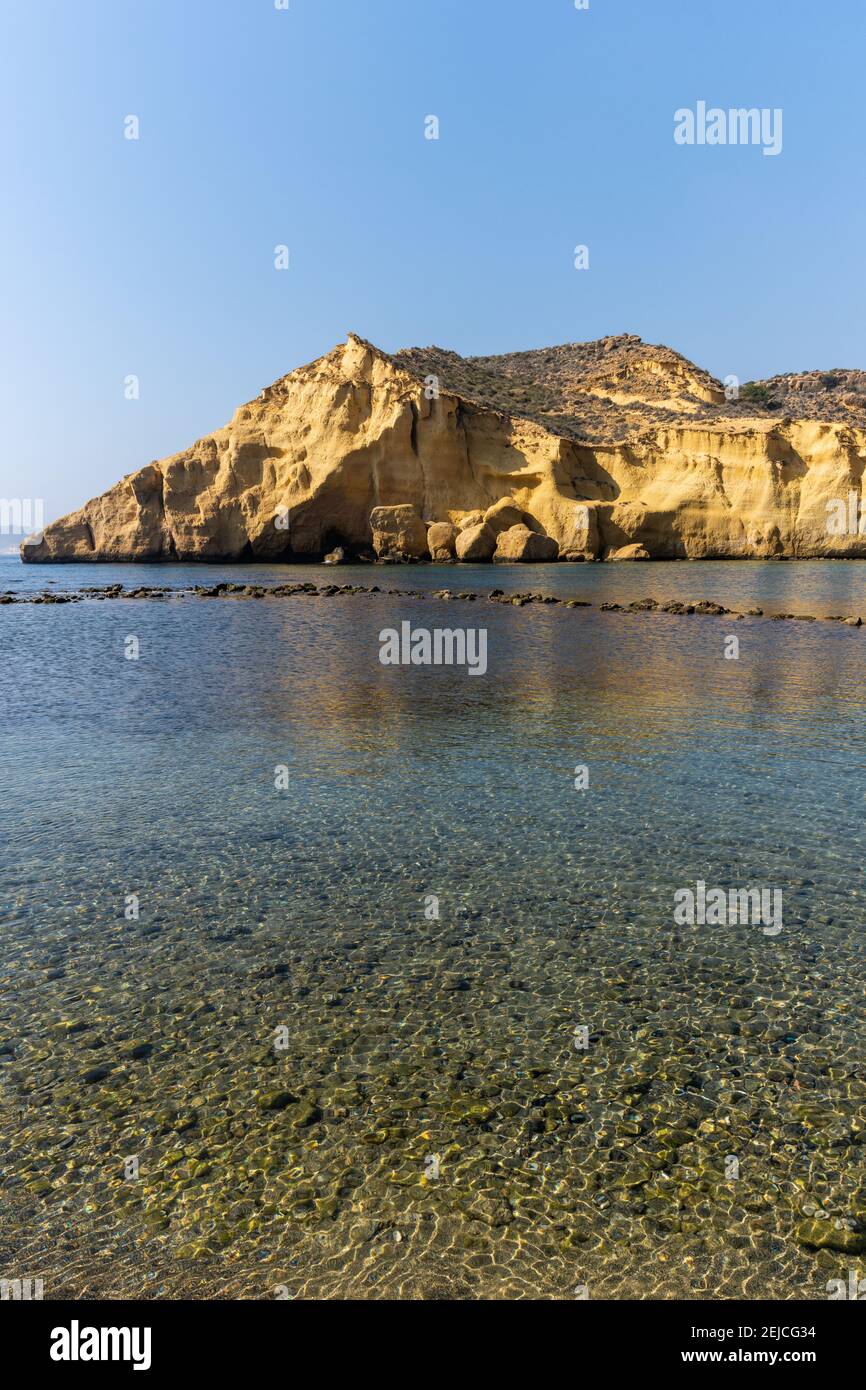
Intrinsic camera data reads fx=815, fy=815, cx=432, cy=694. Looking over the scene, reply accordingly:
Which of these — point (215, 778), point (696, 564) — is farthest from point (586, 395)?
point (215, 778)

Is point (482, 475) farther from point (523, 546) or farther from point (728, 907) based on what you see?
point (728, 907)

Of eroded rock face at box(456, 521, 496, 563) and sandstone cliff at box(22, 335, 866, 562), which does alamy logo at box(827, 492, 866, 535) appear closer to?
sandstone cliff at box(22, 335, 866, 562)

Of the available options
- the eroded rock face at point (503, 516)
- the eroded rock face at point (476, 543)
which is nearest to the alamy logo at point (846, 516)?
the eroded rock face at point (503, 516)

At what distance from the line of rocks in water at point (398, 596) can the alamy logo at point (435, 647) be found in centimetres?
1054

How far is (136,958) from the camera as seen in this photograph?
7906 millimetres

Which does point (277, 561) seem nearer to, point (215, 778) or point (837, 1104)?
point (215, 778)

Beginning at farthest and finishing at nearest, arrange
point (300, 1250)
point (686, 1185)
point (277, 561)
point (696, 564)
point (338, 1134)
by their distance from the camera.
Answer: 1. point (277, 561)
2. point (696, 564)
3. point (338, 1134)
4. point (686, 1185)
5. point (300, 1250)

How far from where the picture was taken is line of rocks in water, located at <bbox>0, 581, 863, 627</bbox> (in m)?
38.2

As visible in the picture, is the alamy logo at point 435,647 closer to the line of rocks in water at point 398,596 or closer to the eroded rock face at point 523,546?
the line of rocks in water at point 398,596

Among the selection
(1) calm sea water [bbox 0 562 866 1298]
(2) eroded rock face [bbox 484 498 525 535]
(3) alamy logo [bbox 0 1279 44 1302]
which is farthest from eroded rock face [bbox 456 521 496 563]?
(3) alamy logo [bbox 0 1279 44 1302]

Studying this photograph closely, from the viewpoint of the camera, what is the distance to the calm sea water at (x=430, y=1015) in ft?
15.9
